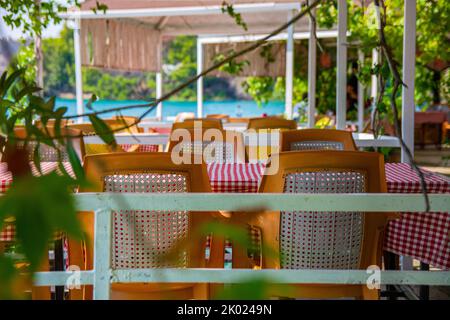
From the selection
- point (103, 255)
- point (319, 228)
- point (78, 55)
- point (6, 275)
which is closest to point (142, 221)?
point (319, 228)

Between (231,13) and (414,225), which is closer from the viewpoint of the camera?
(414,225)

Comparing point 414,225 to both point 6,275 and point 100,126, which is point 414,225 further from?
point 6,275

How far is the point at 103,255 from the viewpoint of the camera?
50.3 inches

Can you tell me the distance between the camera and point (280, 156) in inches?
89.0

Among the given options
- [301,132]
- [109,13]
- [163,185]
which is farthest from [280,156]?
[109,13]

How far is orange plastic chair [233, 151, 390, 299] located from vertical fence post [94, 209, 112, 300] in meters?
1.02

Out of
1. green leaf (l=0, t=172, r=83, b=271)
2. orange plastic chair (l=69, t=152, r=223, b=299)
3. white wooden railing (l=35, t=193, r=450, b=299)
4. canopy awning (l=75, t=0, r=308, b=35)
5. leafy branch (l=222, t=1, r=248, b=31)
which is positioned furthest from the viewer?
canopy awning (l=75, t=0, r=308, b=35)

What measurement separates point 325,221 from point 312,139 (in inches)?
66.1

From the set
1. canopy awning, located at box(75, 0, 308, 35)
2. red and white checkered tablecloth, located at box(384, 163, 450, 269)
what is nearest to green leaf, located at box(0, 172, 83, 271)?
red and white checkered tablecloth, located at box(384, 163, 450, 269)

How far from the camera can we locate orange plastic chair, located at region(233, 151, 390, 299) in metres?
2.27

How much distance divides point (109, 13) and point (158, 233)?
263 inches

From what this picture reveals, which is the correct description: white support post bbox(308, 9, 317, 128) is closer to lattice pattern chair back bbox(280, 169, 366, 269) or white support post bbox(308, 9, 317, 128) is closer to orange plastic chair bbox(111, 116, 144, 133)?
orange plastic chair bbox(111, 116, 144, 133)

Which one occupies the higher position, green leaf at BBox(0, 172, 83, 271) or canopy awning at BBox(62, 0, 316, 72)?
canopy awning at BBox(62, 0, 316, 72)

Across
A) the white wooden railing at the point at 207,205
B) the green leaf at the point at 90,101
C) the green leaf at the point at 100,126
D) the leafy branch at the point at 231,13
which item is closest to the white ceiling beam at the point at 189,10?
the leafy branch at the point at 231,13
